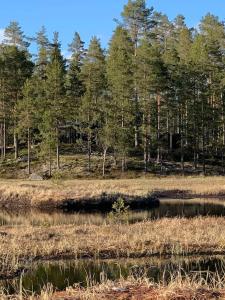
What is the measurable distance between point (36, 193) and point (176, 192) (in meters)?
14.7

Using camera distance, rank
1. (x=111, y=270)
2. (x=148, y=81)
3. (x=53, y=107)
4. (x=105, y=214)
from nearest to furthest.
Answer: (x=111, y=270) < (x=105, y=214) < (x=53, y=107) < (x=148, y=81)

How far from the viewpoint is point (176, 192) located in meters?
51.4

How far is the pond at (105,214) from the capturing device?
30.9 metres

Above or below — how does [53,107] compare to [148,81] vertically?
below

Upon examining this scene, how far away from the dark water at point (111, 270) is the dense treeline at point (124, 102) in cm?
4916

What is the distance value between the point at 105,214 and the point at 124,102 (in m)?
36.3

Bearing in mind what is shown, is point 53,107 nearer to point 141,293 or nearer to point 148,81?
point 148,81

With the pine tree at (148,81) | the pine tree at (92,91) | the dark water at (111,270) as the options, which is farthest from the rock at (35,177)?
the dark water at (111,270)

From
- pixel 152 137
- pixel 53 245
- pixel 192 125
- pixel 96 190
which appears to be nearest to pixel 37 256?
pixel 53 245

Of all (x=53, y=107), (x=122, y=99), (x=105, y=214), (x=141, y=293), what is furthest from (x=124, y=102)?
(x=141, y=293)

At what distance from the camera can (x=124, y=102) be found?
2783 inches

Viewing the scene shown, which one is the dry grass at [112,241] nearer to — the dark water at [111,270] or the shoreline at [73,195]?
the dark water at [111,270]

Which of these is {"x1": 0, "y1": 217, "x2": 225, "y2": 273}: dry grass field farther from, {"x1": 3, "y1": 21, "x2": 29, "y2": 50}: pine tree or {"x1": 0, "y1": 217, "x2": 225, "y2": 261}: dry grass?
{"x1": 3, "y1": 21, "x2": 29, "y2": 50}: pine tree

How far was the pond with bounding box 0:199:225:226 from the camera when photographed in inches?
1218
